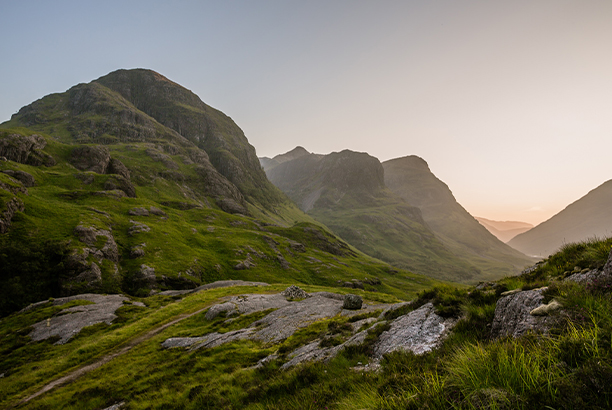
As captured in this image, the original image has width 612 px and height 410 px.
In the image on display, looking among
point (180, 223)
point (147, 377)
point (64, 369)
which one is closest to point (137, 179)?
point (180, 223)

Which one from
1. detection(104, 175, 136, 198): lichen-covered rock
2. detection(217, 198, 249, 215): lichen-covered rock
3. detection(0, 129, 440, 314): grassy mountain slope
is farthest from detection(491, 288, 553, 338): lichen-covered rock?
detection(217, 198, 249, 215): lichen-covered rock

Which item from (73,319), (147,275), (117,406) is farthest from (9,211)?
(117,406)

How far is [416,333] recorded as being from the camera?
9.51m

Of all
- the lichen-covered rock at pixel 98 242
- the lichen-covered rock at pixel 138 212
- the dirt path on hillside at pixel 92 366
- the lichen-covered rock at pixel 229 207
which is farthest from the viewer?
the lichen-covered rock at pixel 229 207

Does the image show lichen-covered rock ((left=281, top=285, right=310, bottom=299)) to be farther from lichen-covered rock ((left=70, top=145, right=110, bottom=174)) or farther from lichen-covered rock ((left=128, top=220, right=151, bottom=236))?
lichen-covered rock ((left=70, top=145, right=110, bottom=174))

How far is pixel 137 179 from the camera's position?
150625 mm

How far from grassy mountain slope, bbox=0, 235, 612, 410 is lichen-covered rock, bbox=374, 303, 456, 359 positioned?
21.0 inches

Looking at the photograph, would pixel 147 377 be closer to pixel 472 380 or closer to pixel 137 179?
pixel 472 380

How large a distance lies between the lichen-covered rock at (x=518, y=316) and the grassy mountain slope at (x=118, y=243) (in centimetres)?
6716

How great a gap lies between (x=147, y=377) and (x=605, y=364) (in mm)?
21430

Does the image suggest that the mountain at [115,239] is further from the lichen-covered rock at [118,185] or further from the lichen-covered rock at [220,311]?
the lichen-covered rock at [220,311]

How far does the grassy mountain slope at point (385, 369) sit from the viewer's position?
3.26 meters

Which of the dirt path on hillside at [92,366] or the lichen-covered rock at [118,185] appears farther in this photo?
the lichen-covered rock at [118,185]

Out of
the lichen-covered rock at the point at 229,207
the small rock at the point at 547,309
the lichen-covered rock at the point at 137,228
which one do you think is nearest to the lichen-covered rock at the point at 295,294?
the small rock at the point at 547,309
